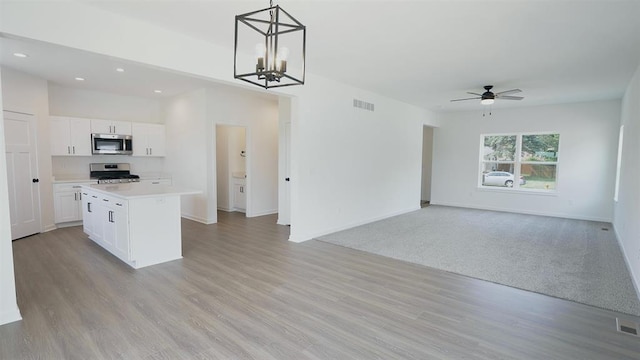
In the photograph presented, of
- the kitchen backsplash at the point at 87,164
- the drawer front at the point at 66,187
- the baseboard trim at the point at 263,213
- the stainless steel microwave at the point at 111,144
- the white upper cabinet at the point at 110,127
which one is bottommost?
the baseboard trim at the point at 263,213

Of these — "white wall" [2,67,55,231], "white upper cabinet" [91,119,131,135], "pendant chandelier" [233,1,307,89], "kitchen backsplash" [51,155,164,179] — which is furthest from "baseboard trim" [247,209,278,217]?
"white wall" [2,67,55,231]

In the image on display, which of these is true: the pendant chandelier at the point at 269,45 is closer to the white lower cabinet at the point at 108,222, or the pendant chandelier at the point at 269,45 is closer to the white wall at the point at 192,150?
the white lower cabinet at the point at 108,222

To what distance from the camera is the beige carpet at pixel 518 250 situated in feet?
11.5

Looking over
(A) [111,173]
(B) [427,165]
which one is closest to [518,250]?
(B) [427,165]

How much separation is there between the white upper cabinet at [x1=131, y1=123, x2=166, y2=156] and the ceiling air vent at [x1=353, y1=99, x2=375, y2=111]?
462 centimetres

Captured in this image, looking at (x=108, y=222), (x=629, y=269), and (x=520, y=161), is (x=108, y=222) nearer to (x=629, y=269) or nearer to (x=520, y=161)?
(x=629, y=269)

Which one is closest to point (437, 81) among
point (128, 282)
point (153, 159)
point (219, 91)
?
point (219, 91)

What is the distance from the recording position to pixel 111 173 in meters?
6.93

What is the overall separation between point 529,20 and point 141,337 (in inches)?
175

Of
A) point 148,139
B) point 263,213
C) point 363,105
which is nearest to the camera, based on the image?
point 363,105

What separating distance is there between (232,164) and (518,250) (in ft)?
21.0

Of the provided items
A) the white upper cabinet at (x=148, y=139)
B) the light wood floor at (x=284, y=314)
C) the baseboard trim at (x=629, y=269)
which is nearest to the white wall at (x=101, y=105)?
the white upper cabinet at (x=148, y=139)

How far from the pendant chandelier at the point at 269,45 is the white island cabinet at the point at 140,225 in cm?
197

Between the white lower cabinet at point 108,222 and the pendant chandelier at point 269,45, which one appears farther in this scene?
the white lower cabinet at point 108,222
